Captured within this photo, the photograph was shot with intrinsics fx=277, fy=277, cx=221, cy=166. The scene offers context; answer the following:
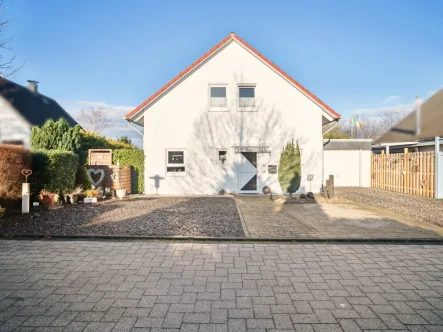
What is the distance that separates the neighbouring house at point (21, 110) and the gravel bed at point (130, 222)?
1457 cm

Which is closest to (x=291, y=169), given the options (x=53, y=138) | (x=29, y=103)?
(x=53, y=138)

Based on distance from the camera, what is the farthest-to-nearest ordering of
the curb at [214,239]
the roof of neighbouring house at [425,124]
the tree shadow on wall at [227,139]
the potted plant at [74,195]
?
the roof of neighbouring house at [425,124], the tree shadow on wall at [227,139], the potted plant at [74,195], the curb at [214,239]

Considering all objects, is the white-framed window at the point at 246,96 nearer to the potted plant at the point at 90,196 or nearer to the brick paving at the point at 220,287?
the potted plant at the point at 90,196

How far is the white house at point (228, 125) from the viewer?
1494 cm

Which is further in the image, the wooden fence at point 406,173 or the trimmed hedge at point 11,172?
the wooden fence at point 406,173

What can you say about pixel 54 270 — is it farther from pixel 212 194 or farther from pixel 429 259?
pixel 212 194

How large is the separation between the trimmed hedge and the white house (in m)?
6.40

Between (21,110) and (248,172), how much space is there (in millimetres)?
21760

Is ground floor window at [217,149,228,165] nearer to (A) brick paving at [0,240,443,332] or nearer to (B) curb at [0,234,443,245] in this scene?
(B) curb at [0,234,443,245]

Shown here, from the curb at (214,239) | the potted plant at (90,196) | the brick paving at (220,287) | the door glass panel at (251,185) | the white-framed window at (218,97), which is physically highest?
the white-framed window at (218,97)

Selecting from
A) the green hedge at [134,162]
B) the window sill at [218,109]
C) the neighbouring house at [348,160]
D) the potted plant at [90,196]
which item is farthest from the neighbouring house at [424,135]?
the potted plant at [90,196]

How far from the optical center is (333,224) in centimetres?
739

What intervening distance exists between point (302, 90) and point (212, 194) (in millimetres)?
7425

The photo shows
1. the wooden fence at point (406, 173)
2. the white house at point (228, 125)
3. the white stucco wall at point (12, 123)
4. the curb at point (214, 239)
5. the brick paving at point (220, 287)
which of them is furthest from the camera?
the white stucco wall at point (12, 123)
